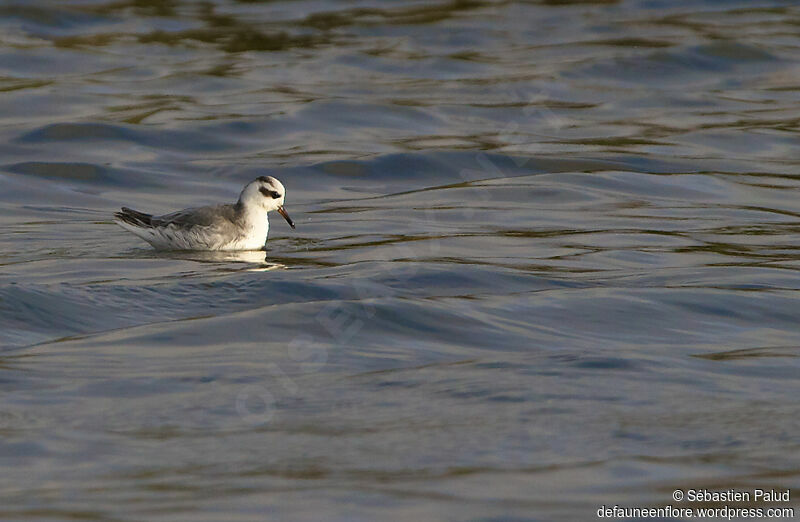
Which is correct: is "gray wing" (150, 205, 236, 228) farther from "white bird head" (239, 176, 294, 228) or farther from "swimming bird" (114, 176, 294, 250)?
"white bird head" (239, 176, 294, 228)

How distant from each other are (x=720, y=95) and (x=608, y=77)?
187cm

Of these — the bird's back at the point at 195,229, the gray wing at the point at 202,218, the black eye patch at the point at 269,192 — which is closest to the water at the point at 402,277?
the bird's back at the point at 195,229

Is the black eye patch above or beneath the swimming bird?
above

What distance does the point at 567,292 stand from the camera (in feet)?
35.4

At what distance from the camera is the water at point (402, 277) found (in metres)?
6.86

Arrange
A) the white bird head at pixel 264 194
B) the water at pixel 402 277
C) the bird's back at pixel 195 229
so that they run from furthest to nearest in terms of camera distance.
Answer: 1. the white bird head at pixel 264 194
2. the bird's back at pixel 195 229
3. the water at pixel 402 277

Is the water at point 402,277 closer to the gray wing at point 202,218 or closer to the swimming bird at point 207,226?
the swimming bird at point 207,226

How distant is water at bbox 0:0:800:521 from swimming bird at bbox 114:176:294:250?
0.35 meters

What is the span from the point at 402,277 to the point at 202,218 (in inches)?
101

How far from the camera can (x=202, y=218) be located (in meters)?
13.1

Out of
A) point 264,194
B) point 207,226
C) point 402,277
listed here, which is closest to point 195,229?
point 207,226

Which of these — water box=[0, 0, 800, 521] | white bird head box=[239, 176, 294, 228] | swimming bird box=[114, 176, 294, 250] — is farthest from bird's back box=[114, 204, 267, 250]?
water box=[0, 0, 800, 521]

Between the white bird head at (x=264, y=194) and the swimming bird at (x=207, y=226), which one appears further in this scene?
the white bird head at (x=264, y=194)

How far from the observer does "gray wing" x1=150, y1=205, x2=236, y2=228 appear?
12953 mm
